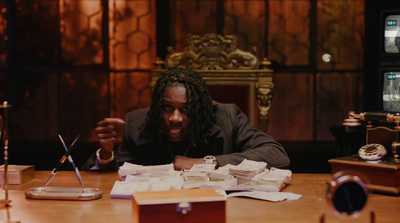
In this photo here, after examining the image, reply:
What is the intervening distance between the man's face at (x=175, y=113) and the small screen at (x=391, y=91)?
7.90ft

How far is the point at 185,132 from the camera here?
2113mm

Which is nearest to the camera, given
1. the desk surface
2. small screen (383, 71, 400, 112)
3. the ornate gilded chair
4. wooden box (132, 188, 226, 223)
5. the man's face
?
wooden box (132, 188, 226, 223)

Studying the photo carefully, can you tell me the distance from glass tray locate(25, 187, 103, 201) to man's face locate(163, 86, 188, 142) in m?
0.53

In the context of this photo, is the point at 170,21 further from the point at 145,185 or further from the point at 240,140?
the point at 145,185

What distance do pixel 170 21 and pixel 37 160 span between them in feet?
6.13

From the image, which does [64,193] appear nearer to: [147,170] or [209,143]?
[147,170]

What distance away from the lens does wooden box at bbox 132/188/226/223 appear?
1.16 metres

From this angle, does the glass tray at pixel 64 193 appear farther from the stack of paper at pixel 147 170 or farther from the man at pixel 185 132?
the man at pixel 185 132

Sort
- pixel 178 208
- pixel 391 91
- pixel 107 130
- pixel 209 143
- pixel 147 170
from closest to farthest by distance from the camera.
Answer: pixel 178 208 → pixel 147 170 → pixel 107 130 → pixel 209 143 → pixel 391 91

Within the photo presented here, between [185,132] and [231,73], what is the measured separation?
3.09 ft

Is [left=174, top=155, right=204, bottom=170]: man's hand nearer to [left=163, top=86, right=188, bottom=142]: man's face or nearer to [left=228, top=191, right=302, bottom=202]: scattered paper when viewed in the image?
[left=163, top=86, right=188, bottom=142]: man's face

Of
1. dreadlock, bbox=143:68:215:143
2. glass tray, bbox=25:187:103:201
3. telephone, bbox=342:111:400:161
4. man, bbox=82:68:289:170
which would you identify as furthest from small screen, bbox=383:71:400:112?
glass tray, bbox=25:187:103:201

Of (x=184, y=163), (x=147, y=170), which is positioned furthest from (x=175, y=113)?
(x=147, y=170)

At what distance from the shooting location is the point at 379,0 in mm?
3941
